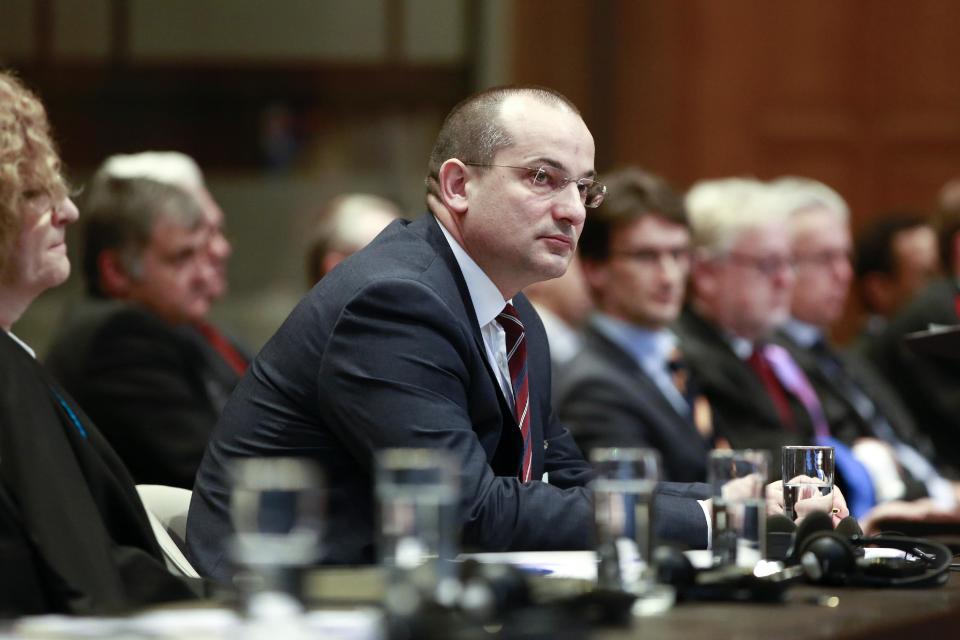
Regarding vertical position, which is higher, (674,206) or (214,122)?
(214,122)

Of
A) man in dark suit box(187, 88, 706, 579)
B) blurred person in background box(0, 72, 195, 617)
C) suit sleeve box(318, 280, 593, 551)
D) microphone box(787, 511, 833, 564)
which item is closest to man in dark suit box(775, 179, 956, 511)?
man in dark suit box(187, 88, 706, 579)

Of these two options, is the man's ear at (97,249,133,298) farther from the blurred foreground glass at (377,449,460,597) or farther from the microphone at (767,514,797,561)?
the blurred foreground glass at (377,449,460,597)

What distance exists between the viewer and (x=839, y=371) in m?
5.52

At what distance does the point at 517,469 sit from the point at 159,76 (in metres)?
5.40

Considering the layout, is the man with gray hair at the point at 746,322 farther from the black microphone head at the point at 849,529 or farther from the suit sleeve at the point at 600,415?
the black microphone head at the point at 849,529

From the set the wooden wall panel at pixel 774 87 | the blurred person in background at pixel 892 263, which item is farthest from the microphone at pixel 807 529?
the wooden wall panel at pixel 774 87

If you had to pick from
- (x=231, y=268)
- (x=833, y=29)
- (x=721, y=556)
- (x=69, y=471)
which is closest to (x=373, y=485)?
(x=69, y=471)

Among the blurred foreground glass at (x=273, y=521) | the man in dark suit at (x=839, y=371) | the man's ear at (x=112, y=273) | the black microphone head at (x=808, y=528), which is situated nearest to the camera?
the blurred foreground glass at (x=273, y=521)

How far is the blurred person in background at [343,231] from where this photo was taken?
5059mm

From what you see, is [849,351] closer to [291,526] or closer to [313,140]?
[313,140]

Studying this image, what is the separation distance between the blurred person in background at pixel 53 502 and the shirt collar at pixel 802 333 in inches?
142

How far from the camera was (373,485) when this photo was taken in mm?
2498

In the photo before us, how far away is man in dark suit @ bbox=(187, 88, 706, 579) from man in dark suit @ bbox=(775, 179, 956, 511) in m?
2.37

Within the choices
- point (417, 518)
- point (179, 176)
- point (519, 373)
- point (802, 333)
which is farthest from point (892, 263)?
point (417, 518)
